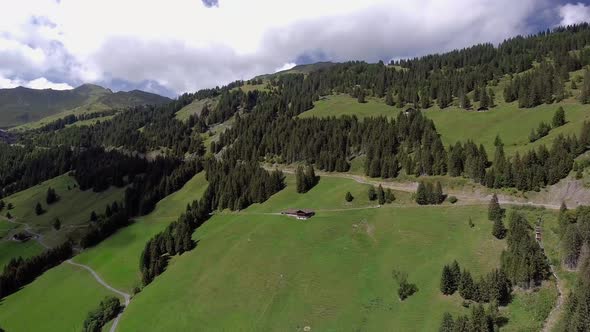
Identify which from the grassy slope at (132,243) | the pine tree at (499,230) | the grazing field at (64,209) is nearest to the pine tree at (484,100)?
the pine tree at (499,230)

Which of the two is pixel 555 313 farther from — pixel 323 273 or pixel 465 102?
pixel 465 102

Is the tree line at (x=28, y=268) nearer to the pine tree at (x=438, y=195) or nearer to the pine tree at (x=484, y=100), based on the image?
the pine tree at (x=438, y=195)

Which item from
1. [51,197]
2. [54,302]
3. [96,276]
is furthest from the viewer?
[51,197]

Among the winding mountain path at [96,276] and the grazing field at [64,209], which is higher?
the grazing field at [64,209]

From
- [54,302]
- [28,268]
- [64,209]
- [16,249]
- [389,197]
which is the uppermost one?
[389,197]

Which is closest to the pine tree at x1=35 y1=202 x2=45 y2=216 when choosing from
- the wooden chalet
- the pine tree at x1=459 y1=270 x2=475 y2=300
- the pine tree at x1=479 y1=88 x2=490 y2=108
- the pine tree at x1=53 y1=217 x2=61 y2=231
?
the pine tree at x1=53 y1=217 x2=61 y2=231

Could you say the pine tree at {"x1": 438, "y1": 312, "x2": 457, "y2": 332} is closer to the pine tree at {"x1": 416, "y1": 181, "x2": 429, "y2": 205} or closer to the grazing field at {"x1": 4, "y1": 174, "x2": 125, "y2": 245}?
the pine tree at {"x1": 416, "y1": 181, "x2": 429, "y2": 205}

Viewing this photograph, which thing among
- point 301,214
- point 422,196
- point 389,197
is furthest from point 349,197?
point 422,196
